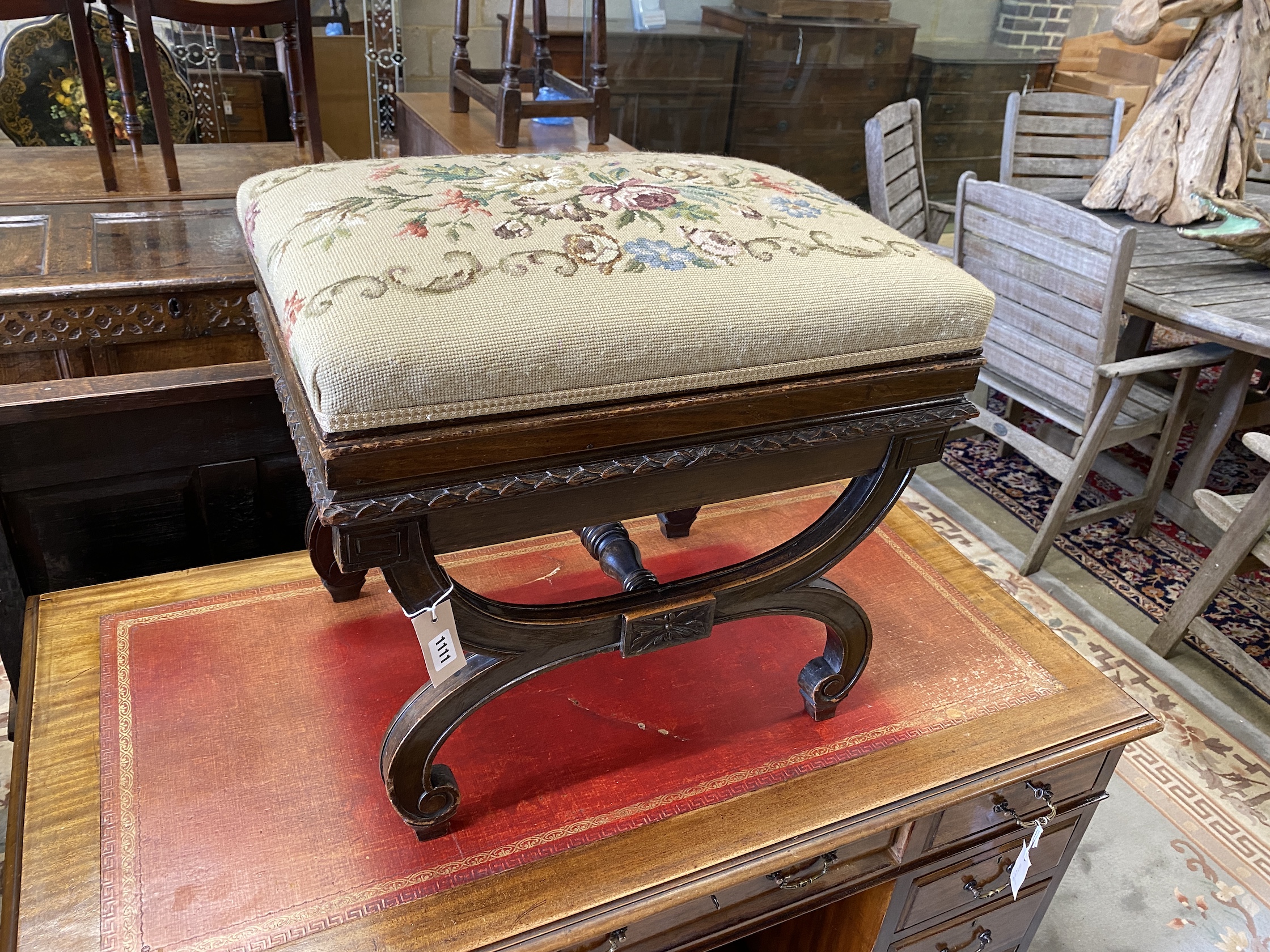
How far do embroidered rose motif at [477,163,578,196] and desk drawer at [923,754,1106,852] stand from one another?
778 mm

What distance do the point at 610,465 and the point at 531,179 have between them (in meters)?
0.31

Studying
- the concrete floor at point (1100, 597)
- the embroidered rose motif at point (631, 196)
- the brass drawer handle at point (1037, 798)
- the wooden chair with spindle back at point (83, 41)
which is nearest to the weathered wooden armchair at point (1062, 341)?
the concrete floor at point (1100, 597)

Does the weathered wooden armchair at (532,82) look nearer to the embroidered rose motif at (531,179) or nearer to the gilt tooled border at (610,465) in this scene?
the embroidered rose motif at (531,179)

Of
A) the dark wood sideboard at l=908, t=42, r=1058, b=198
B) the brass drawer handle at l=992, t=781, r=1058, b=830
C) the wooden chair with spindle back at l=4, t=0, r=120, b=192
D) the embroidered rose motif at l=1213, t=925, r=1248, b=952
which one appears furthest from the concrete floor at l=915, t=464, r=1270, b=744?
the dark wood sideboard at l=908, t=42, r=1058, b=198

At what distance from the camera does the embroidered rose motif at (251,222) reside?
790 mm

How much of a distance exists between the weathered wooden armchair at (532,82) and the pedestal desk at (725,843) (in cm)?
137

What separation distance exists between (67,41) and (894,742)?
2.78m

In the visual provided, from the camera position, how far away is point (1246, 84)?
Result: 2.26 metres

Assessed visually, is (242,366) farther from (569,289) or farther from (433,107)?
(433,107)

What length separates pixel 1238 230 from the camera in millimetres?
1913

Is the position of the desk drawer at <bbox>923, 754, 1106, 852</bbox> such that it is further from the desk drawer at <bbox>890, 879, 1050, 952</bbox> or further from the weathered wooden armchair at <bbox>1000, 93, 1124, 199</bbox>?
the weathered wooden armchair at <bbox>1000, 93, 1124, 199</bbox>

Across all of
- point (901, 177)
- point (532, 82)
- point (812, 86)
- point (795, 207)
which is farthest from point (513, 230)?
point (812, 86)

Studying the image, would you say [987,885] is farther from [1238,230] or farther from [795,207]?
[1238,230]

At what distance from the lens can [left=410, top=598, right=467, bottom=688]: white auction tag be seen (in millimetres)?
727
